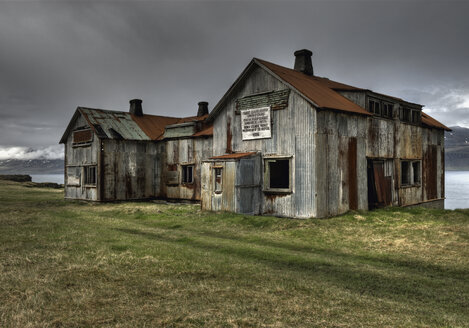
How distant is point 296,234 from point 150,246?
5.62 metres

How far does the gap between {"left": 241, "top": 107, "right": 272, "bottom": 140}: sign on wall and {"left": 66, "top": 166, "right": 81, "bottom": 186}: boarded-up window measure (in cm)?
1601

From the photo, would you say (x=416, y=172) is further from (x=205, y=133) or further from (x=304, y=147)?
(x=205, y=133)

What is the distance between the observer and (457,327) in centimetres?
557

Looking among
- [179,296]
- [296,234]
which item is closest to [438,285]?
[179,296]

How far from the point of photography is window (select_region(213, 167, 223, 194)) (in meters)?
19.1

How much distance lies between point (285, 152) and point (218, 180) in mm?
3831

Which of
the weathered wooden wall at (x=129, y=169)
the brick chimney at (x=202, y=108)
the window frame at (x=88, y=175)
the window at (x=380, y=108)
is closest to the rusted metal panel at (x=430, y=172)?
the window at (x=380, y=108)

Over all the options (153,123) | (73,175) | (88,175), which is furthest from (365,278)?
(73,175)

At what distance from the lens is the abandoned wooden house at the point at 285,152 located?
1747 centimetres

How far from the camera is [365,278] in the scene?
27.1 feet

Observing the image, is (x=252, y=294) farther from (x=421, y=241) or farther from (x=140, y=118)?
(x=140, y=118)

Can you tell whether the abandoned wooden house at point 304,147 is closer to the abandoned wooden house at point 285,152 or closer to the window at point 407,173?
the abandoned wooden house at point 285,152

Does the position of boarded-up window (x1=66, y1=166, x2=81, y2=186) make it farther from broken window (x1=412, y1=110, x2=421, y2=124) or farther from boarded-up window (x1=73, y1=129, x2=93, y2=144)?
broken window (x1=412, y1=110, x2=421, y2=124)

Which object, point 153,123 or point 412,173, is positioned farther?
point 153,123
